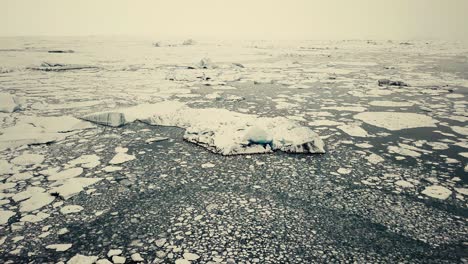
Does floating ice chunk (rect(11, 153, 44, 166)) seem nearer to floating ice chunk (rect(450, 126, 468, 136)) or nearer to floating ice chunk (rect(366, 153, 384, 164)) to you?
floating ice chunk (rect(366, 153, 384, 164))

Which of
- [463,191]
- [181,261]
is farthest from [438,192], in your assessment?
[181,261]

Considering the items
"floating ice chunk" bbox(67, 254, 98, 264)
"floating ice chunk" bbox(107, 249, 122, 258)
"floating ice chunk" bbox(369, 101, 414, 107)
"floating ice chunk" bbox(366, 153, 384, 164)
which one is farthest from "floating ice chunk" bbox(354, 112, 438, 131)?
"floating ice chunk" bbox(67, 254, 98, 264)

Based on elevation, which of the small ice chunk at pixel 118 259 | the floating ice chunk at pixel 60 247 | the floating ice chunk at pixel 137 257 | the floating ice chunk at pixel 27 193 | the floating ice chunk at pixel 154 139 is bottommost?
the small ice chunk at pixel 118 259

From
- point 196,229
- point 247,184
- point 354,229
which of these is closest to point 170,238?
point 196,229

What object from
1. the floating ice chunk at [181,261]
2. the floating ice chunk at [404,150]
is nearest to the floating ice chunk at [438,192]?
the floating ice chunk at [404,150]

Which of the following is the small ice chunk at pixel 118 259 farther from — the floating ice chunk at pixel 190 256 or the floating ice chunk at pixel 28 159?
the floating ice chunk at pixel 28 159

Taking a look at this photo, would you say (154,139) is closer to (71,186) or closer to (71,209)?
(71,186)

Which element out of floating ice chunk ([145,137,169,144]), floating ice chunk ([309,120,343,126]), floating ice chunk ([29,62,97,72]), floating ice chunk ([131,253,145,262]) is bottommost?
floating ice chunk ([131,253,145,262])
